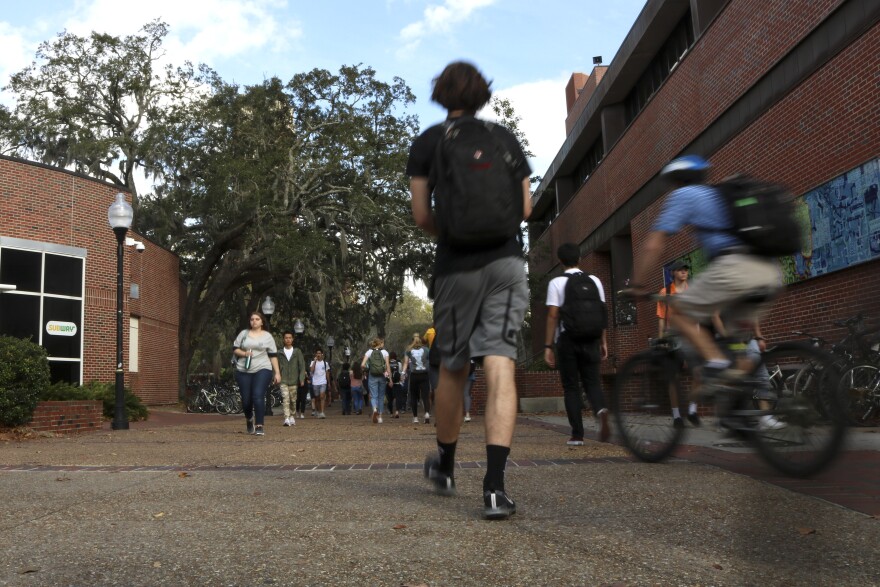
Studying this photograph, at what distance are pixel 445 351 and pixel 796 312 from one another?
931 cm

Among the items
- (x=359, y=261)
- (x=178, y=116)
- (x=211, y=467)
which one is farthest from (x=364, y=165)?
(x=211, y=467)

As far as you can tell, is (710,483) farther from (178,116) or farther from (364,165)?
(178,116)

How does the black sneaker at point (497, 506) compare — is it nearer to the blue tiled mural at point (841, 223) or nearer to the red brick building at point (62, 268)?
the blue tiled mural at point (841, 223)

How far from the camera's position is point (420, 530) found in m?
3.29

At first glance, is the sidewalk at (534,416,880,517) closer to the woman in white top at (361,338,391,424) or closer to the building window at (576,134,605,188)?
the woman in white top at (361,338,391,424)

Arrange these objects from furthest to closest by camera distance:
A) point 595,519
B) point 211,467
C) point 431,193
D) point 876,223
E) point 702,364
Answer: point 876,223, point 211,467, point 702,364, point 431,193, point 595,519

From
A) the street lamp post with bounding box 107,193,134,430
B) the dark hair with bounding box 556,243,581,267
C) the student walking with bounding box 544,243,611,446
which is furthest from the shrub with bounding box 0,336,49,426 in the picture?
the dark hair with bounding box 556,243,581,267

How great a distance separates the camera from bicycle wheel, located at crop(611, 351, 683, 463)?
514 centimetres

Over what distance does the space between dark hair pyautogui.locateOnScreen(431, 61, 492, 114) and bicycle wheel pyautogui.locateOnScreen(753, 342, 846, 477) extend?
1.94m

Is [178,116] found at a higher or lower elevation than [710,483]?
higher

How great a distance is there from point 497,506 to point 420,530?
351mm

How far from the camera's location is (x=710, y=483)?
4.37m

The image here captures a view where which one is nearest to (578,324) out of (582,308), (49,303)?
(582,308)

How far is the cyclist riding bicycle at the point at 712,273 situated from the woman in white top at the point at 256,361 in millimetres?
7591
